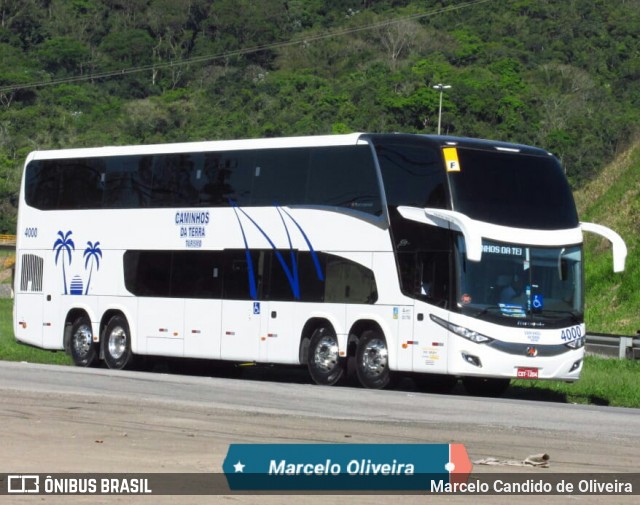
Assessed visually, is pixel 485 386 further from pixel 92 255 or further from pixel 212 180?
pixel 92 255

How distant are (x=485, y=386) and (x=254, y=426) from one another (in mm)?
9394

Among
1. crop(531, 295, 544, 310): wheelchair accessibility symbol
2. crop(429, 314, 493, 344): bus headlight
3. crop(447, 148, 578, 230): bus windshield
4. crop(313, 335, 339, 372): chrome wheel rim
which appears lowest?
crop(313, 335, 339, 372): chrome wheel rim

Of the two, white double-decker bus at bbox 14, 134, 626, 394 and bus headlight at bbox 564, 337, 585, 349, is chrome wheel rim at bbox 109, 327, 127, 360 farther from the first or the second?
bus headlight at bbox 564, 337, 585, 349

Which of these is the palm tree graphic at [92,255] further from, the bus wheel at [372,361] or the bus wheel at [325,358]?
the bus wheel at [372,361]

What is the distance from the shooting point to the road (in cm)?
1170

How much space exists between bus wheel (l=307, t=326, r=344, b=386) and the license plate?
328cm

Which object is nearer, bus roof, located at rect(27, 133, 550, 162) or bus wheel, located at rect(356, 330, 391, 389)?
bus roof, located at rect(27, 133, 550, 162)

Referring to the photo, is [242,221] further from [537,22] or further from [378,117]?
[537,22]

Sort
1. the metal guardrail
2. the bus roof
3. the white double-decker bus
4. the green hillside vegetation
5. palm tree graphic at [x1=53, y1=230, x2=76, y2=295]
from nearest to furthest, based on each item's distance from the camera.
→ the white double-decker bus < the bus roof < the metal guardrail < palm tree graphic at [x1=53, y1=230, x2=76, y2=295] < the green hillside vegetation

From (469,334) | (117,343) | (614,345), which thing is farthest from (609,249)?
(469,334)

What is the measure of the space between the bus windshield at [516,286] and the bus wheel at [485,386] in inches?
80.1

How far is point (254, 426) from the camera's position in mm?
15000

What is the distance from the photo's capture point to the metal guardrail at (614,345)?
2762cm

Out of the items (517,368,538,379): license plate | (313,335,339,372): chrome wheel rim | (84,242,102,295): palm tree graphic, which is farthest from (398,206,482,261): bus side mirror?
(84,242,102,295): palm tree graphic
